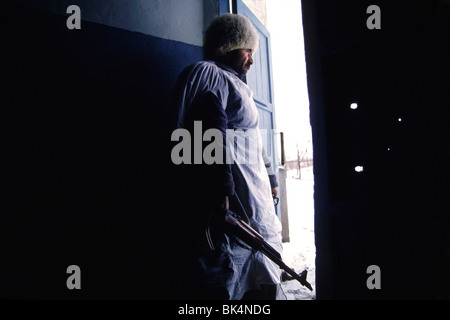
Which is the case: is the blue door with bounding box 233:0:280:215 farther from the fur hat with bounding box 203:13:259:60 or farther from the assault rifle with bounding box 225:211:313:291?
the assault rifle with bounding box 225:211:313:291

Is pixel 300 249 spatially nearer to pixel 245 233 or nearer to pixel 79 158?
pixel 245 233

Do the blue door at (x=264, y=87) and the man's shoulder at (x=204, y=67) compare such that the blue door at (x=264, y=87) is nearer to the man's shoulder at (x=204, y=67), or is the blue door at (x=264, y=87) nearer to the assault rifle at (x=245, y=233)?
the man's shoulder at (x=204, y=67)

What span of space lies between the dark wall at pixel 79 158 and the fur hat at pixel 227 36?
41 cm

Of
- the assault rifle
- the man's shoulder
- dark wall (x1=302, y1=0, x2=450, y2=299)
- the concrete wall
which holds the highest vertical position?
the concrete wall

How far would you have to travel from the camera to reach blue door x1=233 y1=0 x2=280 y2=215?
2439mm

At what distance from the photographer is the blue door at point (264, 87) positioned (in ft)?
8.00

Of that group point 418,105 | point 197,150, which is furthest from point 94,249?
point 418,105

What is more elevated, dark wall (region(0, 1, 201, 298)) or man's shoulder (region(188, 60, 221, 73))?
man's shoulder (region(188, 60, 221, 73))

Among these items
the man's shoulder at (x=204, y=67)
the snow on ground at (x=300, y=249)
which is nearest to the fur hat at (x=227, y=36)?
the man's shoulder at (x=204, y=67)

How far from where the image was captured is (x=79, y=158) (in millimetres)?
1252

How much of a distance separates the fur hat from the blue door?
2.69ft

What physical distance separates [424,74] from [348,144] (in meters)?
0.25

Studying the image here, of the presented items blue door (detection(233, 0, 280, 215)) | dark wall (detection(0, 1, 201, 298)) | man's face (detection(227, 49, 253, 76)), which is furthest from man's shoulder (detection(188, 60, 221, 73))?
blue door (detection(233, 0, 280, 215))
